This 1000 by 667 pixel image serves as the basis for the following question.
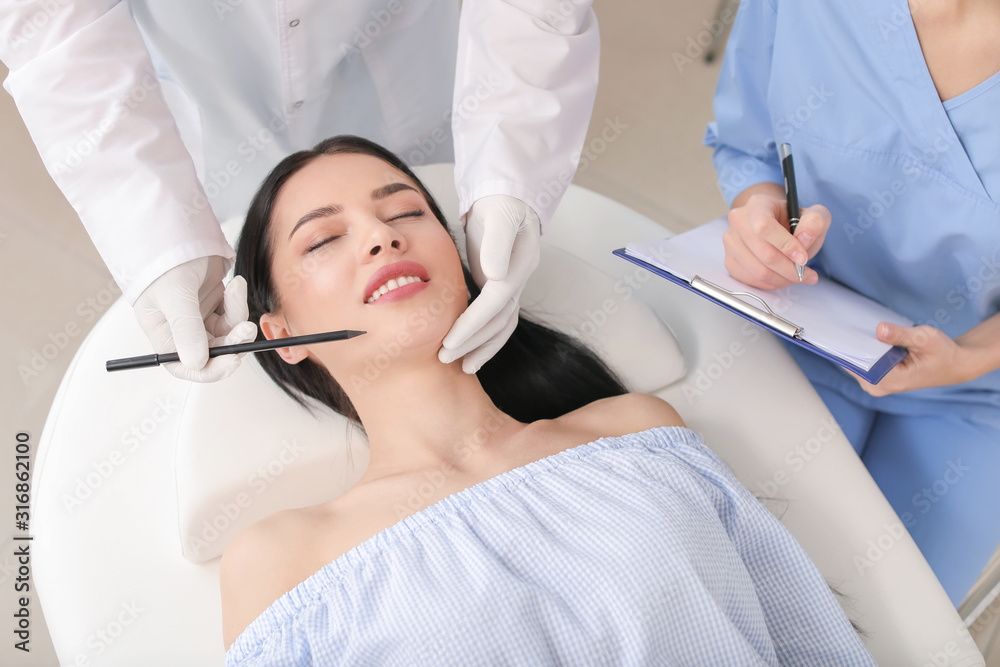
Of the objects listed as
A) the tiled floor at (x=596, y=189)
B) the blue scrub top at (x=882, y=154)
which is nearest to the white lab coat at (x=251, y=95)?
the blue scrub top at (x=882, y=154)

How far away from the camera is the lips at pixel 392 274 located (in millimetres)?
1082

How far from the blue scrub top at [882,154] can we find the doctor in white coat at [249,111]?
1.06 feet

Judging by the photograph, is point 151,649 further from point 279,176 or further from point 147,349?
point 279,176

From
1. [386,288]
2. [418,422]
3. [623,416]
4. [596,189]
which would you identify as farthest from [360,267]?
[596,189]

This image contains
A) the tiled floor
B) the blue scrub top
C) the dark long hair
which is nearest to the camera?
the blue scrub top

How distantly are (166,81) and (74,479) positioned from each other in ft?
2.38

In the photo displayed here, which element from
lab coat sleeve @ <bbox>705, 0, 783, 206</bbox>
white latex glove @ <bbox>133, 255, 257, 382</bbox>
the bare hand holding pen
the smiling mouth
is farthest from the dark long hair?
lab coat sleeve @ <bbox>705, 0, 783, 206</bbox>

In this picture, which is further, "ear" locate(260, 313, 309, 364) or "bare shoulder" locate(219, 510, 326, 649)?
"ear" locate(260, 313, 309, 364)

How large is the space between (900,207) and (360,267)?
870mm

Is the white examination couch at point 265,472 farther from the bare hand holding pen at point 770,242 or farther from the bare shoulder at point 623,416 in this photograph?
the bare hand holding pen at point 770,242

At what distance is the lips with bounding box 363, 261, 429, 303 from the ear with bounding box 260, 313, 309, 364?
196 mm

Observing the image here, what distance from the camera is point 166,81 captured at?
53.7 inches

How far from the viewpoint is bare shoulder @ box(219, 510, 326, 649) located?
971 millimetres

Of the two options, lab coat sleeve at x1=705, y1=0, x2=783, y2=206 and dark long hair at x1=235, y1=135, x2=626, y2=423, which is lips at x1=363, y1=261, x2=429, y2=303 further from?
lab coat sleeve at x1=705, y1=0, x2=783, y2=206
